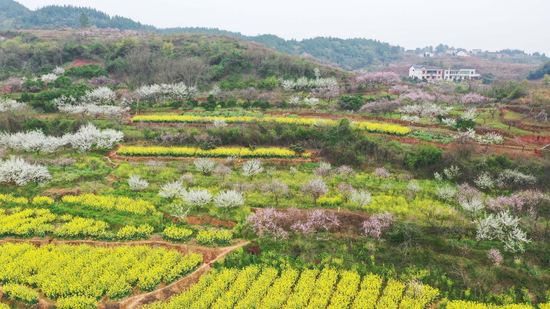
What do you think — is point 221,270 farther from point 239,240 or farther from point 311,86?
point 311,86

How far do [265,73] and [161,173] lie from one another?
142 ft

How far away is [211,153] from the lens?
28.4 metres

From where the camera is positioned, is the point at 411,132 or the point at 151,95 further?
the point at 151,95

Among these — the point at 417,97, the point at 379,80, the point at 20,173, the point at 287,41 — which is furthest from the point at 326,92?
the point at 287,41

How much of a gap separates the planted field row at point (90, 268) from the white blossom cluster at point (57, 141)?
13650 mm

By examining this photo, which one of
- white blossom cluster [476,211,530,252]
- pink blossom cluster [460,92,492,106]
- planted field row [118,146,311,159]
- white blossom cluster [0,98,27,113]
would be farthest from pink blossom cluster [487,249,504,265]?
white blossom cluster [0,98,27,113]

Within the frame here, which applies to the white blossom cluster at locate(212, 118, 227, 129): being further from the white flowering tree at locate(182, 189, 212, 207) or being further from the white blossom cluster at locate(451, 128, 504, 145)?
the white blossom cluster at locate(451, 128, 504, 145)

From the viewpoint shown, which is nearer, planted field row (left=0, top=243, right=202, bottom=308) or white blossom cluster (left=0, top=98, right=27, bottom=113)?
planted field row (left=0, top=243, right=202, bottom=308)

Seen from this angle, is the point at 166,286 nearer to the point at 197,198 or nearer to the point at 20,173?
the point at 197,198

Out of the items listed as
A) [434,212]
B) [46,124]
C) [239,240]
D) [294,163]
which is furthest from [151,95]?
[434,212]

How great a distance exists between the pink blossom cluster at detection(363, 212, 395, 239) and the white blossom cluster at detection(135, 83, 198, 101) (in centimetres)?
3523

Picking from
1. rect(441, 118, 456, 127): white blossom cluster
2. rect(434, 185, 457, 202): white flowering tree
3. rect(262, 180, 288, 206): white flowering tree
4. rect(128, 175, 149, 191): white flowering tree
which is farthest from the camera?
rect(441, 118, 456, 127): white blossom cluster

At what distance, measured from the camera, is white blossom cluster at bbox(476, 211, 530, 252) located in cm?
1491

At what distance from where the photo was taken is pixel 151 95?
44.0m
